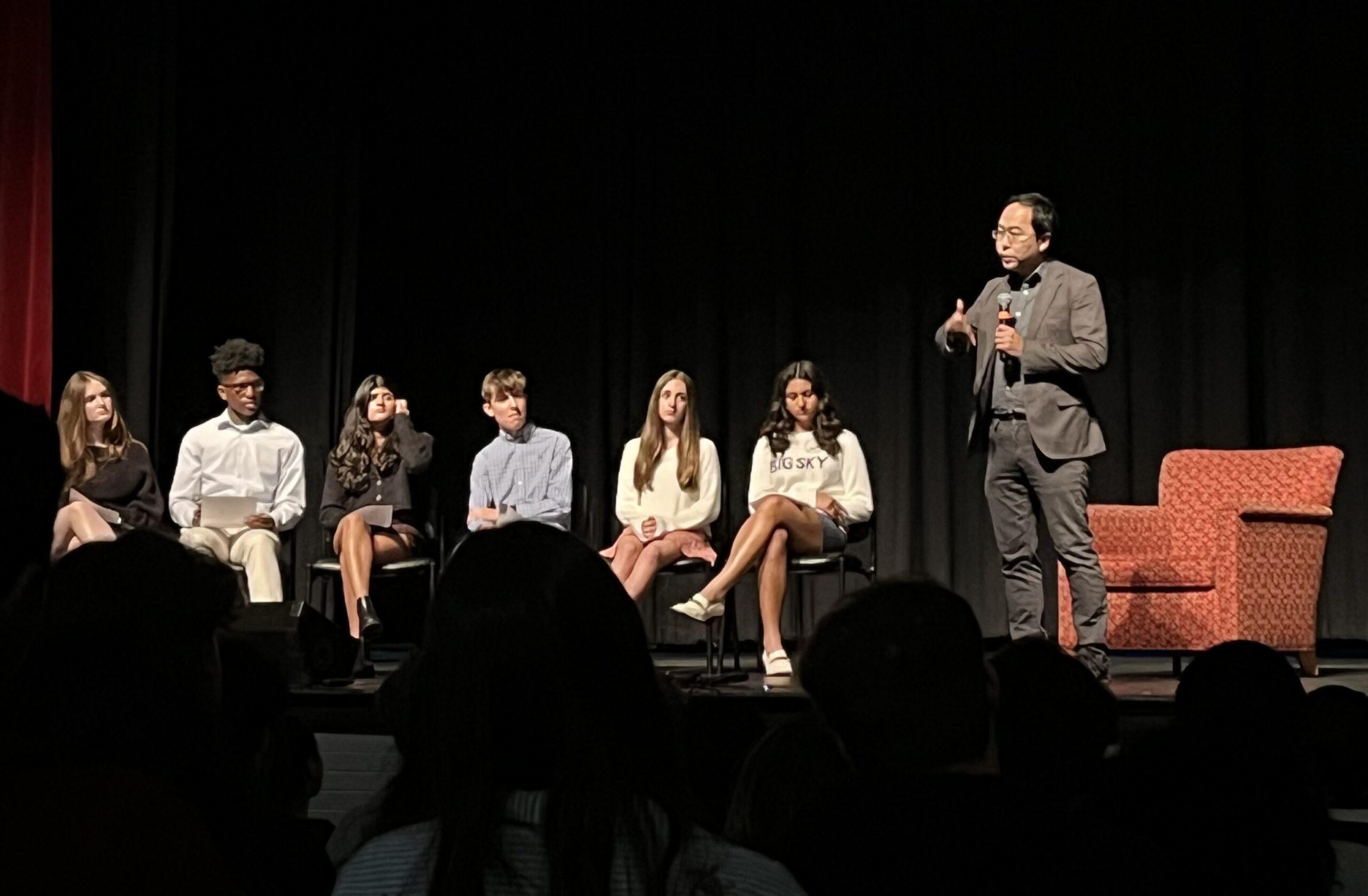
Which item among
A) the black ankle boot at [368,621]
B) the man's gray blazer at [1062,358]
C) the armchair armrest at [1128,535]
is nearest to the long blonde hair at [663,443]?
the black ankle boot at [368,621]

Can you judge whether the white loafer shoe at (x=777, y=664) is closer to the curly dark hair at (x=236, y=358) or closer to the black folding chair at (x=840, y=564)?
the black folding chair at (x=840, y=564)

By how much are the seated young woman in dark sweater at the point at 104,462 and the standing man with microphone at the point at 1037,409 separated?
289 cm

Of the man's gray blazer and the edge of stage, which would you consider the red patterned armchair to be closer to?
the edge of stage

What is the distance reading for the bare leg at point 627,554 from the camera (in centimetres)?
501

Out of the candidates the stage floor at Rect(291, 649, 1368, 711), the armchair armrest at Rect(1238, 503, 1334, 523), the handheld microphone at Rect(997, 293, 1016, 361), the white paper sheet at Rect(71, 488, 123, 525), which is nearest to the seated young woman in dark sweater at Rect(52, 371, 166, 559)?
the white paper sheet at Rect(71, 488, 123, 525)

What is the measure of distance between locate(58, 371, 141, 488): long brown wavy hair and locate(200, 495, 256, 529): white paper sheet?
0.42 m

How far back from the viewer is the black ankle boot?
4.80 m

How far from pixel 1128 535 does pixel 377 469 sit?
9.00 feet

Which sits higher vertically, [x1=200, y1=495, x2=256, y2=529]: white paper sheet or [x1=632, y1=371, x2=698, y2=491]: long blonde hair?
[x1=632, y1=371, x2=698, y2=491]: long blonde hair

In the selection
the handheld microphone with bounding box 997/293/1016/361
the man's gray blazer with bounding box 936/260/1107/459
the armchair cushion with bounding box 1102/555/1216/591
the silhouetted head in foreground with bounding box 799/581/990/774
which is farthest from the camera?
the armchair cushion with bounding box 1102/555/1216/591

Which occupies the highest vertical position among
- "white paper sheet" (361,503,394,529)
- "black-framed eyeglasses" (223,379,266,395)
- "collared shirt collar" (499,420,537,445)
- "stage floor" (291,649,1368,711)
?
"black-framed eyeglasses" (223,379,266,395)

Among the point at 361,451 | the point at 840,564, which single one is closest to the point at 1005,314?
the point at 840,564

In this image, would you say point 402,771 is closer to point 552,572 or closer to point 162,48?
point 552,572

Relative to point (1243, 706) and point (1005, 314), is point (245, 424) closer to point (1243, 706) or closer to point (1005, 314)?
point (1005, 314)
